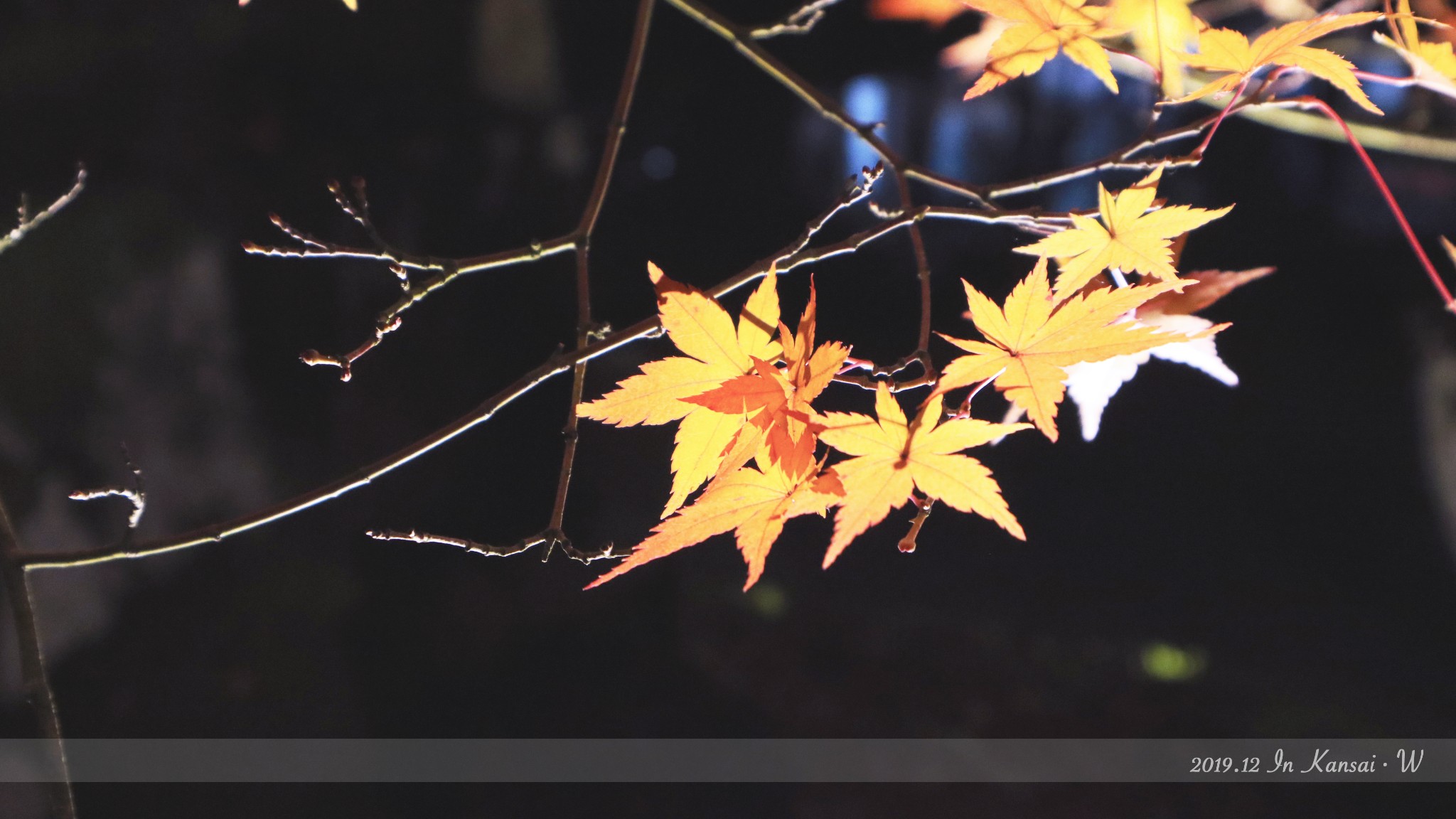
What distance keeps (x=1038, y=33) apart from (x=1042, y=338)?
262mm

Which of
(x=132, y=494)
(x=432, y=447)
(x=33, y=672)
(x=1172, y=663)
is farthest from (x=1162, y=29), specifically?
(x=1172, y=663)

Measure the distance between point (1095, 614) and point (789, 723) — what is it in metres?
1.13

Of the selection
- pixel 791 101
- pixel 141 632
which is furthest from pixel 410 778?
pixel 791 101

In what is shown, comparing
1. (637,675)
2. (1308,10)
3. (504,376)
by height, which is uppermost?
(1308,10)

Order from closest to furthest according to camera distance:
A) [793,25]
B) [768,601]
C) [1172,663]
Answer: [793,25]
[1172,663]
[768,601]

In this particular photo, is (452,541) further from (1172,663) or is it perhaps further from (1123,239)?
(1172,663)

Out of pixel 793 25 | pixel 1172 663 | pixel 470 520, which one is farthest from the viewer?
pixel 1172 663

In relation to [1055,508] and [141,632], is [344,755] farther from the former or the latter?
[1055,508]

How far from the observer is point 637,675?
2535 mm

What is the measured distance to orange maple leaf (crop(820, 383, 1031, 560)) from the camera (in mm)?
497

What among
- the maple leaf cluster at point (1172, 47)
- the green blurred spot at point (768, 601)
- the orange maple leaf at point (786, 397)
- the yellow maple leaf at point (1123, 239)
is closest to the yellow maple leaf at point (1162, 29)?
the maple leaf cluster at point (1172, 47)

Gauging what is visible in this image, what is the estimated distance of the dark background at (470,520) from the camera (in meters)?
2.18

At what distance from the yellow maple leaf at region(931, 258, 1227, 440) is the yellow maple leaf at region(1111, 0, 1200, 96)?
18 centimetres

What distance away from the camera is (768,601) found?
114 inches
